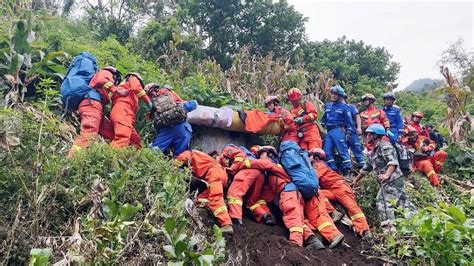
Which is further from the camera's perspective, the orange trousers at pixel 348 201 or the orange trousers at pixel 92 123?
the orange trousers at pixel 348 201

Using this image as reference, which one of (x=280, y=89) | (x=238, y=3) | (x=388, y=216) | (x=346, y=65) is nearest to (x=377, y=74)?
(x=346, y=65)

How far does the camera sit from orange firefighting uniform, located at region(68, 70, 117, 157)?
563 cm

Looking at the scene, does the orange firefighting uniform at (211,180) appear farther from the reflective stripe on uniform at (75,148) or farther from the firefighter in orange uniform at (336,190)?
the firefighter in orange uniform at (336,190)

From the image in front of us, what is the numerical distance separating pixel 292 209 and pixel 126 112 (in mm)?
2450

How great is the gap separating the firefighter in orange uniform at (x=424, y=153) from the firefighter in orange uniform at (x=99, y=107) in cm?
552

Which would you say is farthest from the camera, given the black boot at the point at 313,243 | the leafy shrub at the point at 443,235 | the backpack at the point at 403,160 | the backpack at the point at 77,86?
the backpack at the point at 403,160

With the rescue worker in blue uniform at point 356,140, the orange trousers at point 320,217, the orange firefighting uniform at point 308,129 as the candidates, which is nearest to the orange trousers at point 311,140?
the orange firefighting uniform at point 308,129

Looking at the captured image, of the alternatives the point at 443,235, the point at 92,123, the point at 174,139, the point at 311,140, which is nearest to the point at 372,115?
the point at 311,140

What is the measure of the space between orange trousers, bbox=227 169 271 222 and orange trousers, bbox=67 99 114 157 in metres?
1.76

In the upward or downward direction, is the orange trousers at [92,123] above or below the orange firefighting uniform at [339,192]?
above

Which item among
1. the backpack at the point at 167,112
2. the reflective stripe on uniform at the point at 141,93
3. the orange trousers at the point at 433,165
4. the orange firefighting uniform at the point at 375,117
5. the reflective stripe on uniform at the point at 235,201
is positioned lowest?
the reflective stripe on uniform at the point at 235,201

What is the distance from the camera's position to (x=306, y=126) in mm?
7629

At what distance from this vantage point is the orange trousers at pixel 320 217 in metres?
5.63

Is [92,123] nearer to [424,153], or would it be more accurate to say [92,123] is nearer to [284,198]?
[284,198]
